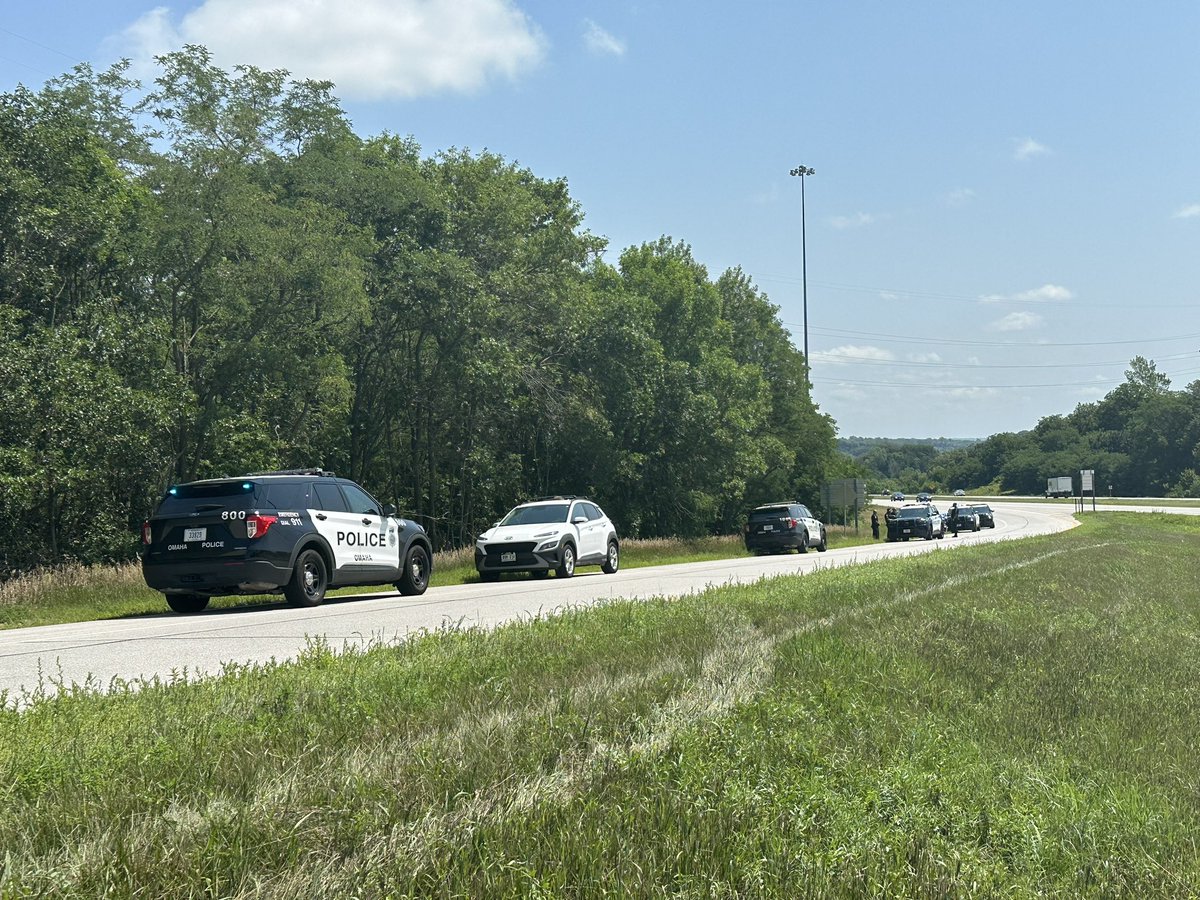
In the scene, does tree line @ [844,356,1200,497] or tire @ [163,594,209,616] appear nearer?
tire @ [163,594,209,616]

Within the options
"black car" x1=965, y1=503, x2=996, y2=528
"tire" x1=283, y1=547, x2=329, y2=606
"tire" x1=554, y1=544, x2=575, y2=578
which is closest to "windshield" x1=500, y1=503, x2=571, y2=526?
"tire" x1=554, y1=544, x2=575, y2=578

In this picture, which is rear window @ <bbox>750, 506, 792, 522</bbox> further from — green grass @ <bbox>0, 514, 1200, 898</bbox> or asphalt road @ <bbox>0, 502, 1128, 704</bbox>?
green grass @ <bbox>0, 514, 1200, 898</bbox>

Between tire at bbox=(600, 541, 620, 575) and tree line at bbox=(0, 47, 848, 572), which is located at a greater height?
tree line at bbox=(0, 47, 848, 572)

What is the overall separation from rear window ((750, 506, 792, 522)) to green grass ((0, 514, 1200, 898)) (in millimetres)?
31543

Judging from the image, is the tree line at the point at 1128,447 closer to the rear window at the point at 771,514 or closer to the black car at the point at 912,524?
the black car at the point at 912,524

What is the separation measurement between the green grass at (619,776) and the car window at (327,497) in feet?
26.9

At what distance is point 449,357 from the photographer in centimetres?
3616

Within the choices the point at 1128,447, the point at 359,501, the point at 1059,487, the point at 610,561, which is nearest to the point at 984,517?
the point at 610,561

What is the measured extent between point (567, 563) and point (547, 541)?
0.91 metres

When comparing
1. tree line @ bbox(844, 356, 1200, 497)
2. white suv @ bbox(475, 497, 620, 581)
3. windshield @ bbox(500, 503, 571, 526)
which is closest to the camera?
white suv @ bbox(475, 497, 620, 581)

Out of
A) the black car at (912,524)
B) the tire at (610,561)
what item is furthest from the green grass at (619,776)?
the black car at (912,524)

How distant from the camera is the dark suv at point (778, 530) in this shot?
130 ft

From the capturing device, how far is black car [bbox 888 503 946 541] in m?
58.0

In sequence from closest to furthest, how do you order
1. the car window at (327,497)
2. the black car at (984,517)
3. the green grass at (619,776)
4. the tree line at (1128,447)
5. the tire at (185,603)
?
the green grass at (619,776), the tire at (185,603), the car window at (327,497), the black car at (984,517), the tree line at (1128,447)
